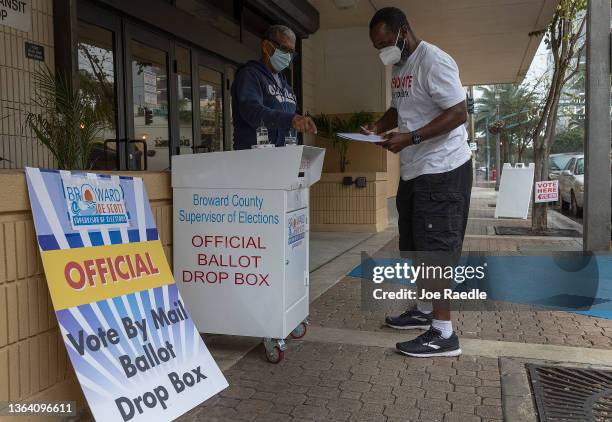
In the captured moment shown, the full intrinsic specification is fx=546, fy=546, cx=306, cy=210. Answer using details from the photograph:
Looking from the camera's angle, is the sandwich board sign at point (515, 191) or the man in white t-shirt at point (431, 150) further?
the sandwich board sign at point (515, 191)

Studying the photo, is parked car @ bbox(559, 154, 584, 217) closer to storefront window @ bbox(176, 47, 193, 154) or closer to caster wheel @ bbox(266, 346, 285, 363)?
storefront window @ bbox(176, 47, 193, 154)

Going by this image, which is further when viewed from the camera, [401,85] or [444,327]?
[401,85]

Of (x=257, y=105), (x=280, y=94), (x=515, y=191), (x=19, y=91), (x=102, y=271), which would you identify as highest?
(x=19, y=91)

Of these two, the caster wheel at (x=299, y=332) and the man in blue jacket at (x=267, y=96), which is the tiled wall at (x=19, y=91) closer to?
the man in blue jacket at (x=267, y=96)

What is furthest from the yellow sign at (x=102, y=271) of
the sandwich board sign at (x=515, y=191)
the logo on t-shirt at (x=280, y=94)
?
the sandwich board sign at (x=515, y=191)

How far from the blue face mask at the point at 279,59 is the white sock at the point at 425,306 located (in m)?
1.94

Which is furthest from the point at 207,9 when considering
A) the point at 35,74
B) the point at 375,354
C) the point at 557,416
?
the point at 557,416

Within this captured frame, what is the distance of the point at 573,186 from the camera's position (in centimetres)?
1390

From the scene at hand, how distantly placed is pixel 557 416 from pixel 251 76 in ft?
8.43

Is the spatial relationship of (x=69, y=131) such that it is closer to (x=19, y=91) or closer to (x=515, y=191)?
(x=19, y=91)

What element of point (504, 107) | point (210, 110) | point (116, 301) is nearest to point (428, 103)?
point (116, 301)

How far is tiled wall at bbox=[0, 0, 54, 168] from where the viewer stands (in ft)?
13.6

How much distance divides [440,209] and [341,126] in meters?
7.00

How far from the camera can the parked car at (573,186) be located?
13.3 metres
